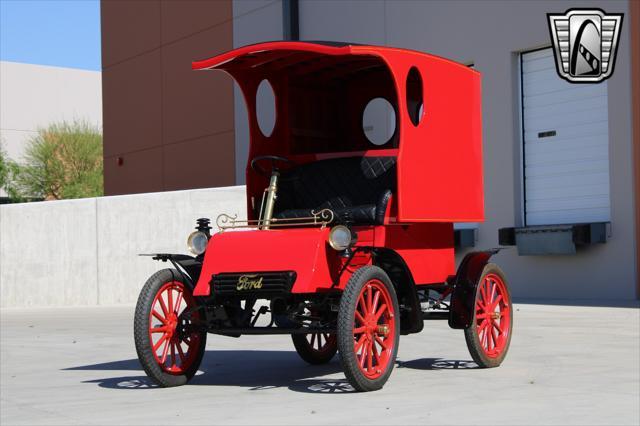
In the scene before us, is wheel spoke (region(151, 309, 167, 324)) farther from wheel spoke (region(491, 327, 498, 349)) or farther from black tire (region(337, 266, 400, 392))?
wheel spoke (region(491, 327, 498, 349))

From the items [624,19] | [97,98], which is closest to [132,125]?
[624,19]

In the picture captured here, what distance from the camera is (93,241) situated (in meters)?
20.5

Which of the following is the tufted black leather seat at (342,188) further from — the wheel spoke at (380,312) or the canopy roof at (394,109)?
the wheel spoke at (380,312)

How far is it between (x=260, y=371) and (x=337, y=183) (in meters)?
1.65

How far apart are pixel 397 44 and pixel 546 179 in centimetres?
467

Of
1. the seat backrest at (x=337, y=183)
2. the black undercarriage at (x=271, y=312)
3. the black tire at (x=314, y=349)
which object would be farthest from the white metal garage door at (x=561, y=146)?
the black undercarriage at (x=271, y=312)

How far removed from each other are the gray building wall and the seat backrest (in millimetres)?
9431

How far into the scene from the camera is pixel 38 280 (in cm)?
2088

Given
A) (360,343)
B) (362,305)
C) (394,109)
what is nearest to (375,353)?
(360,343)

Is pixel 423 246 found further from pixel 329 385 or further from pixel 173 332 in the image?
pixel 173 332

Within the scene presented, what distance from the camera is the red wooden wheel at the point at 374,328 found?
7660mm

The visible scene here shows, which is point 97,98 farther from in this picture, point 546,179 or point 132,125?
point 546,179

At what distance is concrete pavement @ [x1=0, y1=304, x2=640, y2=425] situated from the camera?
6.75 metres

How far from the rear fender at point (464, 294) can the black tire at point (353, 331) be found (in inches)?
39.7
